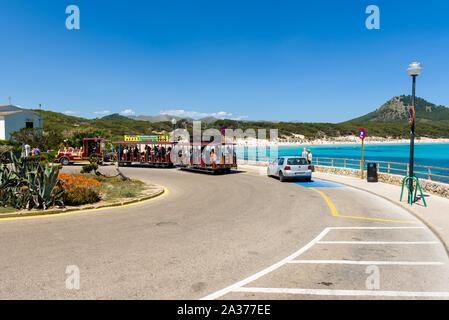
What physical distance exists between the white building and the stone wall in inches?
1774

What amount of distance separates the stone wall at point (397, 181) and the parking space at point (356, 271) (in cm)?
650

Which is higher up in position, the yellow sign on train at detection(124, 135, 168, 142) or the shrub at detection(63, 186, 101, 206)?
the yellow sign on train at detection(124, 135, 168, 142)

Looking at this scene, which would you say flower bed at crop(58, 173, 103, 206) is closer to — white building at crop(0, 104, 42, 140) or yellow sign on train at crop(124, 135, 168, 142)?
yellow sign on train at crop(124, 135, 168, 142)

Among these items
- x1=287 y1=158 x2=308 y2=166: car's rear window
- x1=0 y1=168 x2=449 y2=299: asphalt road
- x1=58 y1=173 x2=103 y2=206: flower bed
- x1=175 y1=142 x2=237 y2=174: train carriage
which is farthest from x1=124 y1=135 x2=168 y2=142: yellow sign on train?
Answer: x1=0 y1=168 x2=449 y2=299: asphalt road

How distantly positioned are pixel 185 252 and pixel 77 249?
2.30m

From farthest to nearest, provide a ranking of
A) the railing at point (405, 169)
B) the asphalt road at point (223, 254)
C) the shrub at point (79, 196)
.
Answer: the railing at point (405, 169) → the shrub at point (79, 196) → the asphalt road at point (223, 254)

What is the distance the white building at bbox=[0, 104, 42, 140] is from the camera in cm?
4781

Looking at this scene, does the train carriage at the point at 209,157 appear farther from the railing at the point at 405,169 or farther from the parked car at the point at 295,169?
the railing at the point at 405,169

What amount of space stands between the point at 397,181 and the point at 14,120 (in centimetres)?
5420

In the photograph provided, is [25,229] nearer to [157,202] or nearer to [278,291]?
[157,202]

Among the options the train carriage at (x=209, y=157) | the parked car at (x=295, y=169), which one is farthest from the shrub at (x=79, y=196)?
the train carriage at (x=209, y=157)

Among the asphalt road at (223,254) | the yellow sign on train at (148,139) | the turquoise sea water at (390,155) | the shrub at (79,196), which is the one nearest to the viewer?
the asphalt road at (223,254)

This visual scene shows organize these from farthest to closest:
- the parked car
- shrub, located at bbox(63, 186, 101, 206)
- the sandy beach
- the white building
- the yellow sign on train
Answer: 1. the sandy beach
2. the white building
3. the yellow sign on train
4. the parked car
5. shrub, located at bbox(63, 186, 101, 206)

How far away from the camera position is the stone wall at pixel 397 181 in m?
13.1
